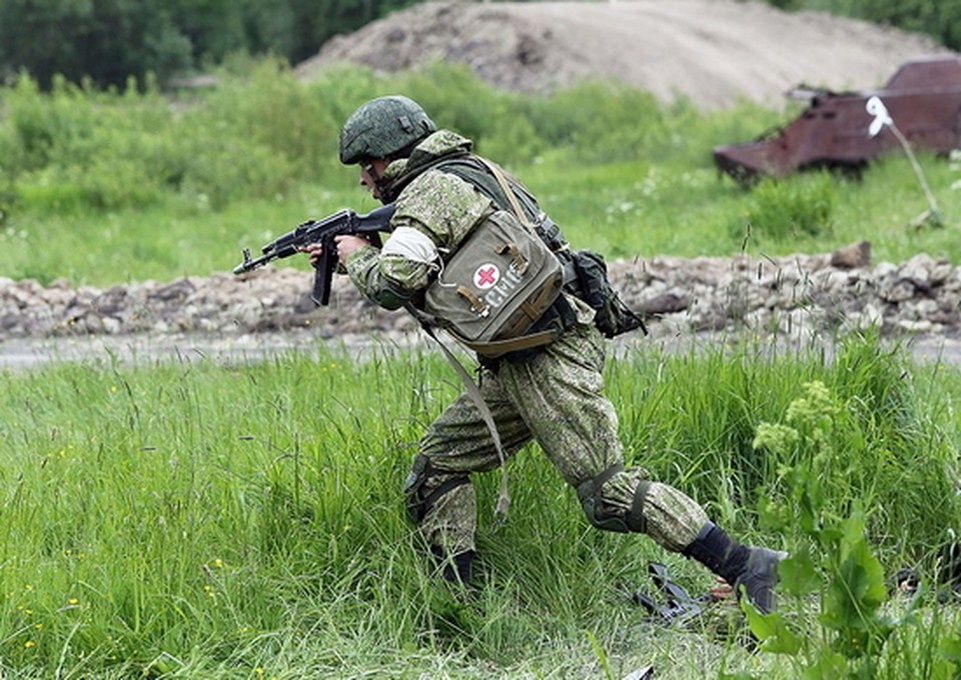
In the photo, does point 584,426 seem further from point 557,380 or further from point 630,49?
point 630,49

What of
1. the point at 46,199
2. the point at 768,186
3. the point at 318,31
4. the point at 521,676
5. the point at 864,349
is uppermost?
the point at 864,349

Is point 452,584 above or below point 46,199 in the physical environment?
above

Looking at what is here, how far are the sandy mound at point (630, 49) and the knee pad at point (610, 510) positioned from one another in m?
30.3

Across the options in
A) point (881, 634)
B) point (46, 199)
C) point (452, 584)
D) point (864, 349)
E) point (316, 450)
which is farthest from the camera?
point (46, 199)

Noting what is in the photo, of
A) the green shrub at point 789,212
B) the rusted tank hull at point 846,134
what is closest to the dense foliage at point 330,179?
the green shrub at point 789,212

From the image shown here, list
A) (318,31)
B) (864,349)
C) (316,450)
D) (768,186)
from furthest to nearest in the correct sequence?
(318,31)
(768,186)
(864,349)
(316,450)

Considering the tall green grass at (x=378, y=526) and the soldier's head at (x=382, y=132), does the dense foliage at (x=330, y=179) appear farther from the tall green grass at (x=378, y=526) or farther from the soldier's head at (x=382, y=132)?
the soldier's head at (x=382, y=132)

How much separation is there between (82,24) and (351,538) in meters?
46.4

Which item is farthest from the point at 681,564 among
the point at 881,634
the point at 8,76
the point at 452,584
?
the point at 8,76

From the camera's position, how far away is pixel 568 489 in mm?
5250

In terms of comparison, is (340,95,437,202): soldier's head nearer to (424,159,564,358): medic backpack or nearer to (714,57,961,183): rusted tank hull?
(424,159,564,358): medic backpack

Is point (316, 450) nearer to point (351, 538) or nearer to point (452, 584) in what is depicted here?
point (351, 538)

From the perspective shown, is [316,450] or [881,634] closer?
[881,634]

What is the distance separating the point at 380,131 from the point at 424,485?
1.18 m
